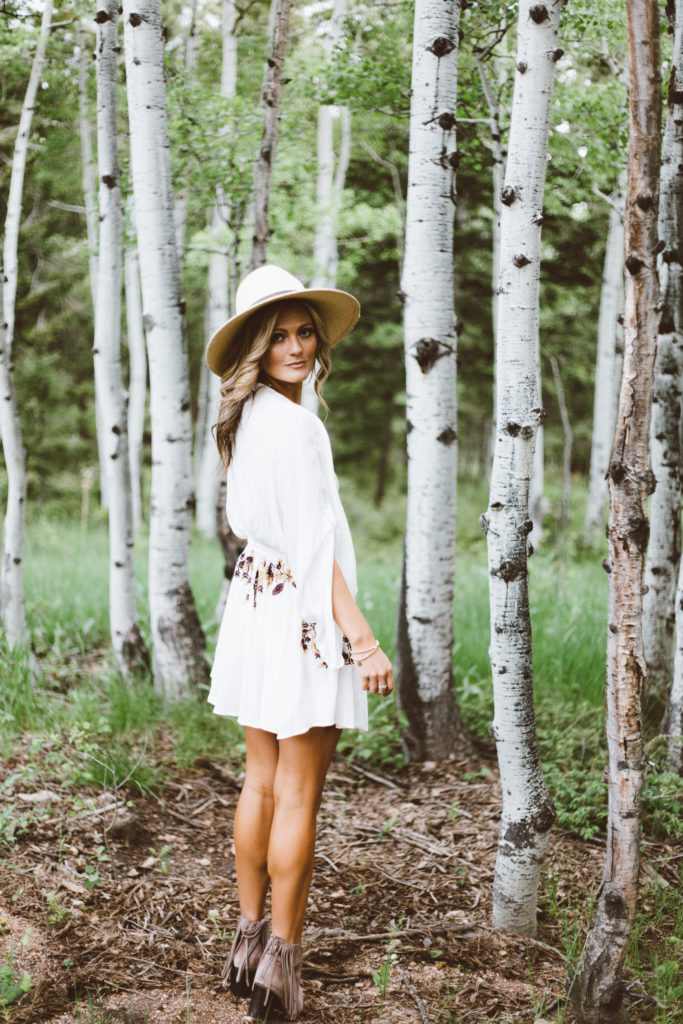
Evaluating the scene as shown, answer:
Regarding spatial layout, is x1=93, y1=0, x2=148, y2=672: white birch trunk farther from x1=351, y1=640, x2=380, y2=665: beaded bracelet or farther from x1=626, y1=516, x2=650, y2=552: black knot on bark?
x1=626, y1=516, x2=650, y2=552: black knot on bark

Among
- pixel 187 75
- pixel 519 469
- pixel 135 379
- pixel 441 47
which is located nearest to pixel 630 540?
pixel 519 469

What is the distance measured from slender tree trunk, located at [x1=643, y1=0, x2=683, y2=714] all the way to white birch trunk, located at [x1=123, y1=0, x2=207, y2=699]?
2.59 m

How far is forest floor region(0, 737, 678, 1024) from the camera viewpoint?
8.26ft

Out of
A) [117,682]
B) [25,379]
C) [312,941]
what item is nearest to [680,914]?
[312,941]

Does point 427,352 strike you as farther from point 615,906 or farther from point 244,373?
point 615,906

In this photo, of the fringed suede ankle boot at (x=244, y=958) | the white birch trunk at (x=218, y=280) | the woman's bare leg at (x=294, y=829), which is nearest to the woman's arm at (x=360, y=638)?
the woman's bare leg at (x=294, y=829)

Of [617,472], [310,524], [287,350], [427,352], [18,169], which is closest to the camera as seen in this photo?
[617,472]

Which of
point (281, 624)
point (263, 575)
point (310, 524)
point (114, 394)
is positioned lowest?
point (281, 624)

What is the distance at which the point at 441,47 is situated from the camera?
3.76 metres

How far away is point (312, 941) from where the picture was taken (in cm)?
294

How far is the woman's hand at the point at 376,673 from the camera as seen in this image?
2.34 m

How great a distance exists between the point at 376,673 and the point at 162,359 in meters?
2.96

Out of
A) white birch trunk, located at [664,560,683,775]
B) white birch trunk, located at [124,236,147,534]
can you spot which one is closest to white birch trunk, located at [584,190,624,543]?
white birch trunk, located at [124,236,147,534]

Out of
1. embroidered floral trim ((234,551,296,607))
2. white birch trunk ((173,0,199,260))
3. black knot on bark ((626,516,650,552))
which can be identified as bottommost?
embroidered floral trim ((234,551,296,607))
